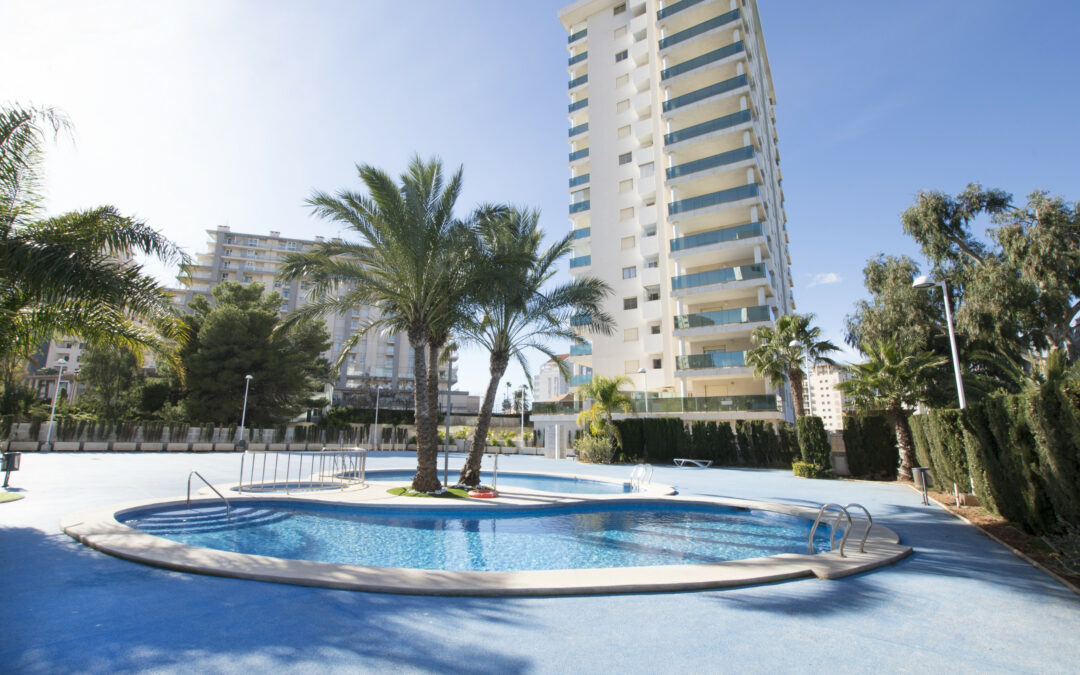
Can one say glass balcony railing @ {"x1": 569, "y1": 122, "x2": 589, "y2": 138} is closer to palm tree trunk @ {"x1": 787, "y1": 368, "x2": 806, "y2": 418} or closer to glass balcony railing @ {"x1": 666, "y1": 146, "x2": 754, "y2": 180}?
glass balcony railing @ {"x1": 666, "y1": 146, "x2": 754, "y2": 180}

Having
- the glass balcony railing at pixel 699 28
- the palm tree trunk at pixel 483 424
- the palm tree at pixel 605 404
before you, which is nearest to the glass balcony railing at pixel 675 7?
the glass balcony railing at pixel 699 28

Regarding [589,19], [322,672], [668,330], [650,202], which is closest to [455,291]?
[322,672]

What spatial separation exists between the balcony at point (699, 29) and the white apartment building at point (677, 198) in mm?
80

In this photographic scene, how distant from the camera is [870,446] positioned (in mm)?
20391

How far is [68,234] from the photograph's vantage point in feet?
26.0

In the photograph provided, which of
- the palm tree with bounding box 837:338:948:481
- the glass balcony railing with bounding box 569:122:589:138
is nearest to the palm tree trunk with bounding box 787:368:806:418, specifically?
the palm tree with bounding box 837:338:948:481

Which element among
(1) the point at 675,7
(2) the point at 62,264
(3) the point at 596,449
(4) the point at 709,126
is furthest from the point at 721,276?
(2) the point at 62,264

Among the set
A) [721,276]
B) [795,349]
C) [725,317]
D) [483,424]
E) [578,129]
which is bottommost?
[483,424]

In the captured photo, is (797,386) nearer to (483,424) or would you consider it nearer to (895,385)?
(895,385)

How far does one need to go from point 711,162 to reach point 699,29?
32.0 ft

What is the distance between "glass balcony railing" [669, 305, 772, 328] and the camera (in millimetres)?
29156

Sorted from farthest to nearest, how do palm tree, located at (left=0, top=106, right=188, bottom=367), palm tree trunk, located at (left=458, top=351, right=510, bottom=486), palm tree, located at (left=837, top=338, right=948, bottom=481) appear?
palm tree, located at (left=837, top=338, right=948, bottom=481)
palm tree trunk, located at (left=458, top=351, right=510, bottom=486)
palm tree, located at (left=0, top=106, right=188, bottom=367)

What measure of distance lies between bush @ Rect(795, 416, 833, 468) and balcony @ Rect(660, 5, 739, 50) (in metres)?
27.6

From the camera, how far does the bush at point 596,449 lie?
27031 mm
